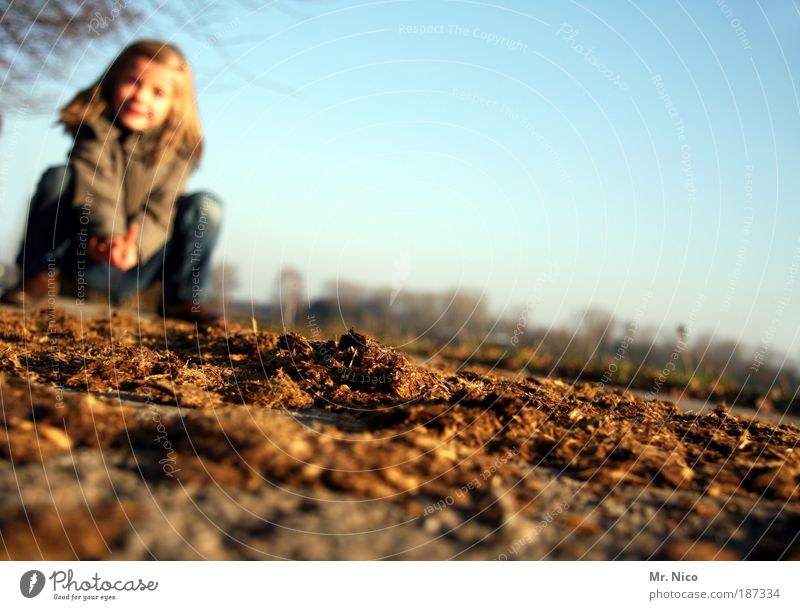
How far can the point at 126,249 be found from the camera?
5.16 m

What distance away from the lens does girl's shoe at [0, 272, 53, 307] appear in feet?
17.8

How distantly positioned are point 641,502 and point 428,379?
5.22 ft

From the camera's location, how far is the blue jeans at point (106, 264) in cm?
497

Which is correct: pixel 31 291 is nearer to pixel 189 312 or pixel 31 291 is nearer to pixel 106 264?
pixel 106 264

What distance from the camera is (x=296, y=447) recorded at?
2.31 metres

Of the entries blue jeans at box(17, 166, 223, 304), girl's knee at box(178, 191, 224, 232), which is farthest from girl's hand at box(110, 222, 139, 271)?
girl's knee at box(178, 191, 224, 232)

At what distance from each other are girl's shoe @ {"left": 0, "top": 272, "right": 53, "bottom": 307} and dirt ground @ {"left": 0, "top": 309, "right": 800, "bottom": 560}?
2.05 metres

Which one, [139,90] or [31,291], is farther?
[31,291]

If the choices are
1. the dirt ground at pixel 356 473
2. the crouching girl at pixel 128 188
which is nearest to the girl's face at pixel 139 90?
the crouching girl at pixel 128 188

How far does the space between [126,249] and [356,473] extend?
374 cm

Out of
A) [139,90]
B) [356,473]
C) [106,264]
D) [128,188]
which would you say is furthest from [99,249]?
[356,473]

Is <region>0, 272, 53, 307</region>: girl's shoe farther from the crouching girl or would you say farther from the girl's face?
the girl's face

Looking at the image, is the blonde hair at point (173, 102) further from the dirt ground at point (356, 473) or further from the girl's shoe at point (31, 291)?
the dirt ground at point (356, 473)
